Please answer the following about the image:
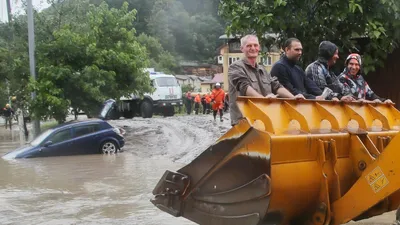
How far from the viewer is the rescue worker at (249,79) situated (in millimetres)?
5816

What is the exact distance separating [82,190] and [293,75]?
651 cm

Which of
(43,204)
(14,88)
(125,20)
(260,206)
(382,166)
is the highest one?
(125,20)

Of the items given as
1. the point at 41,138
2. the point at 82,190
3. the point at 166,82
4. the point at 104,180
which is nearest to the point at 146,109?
the point at 166,82

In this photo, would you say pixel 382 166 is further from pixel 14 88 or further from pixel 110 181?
pixel 14 88

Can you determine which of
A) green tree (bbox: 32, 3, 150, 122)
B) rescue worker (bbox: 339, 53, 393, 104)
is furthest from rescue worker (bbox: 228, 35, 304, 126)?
green tree (bbox: 32, 3, 150, 122)

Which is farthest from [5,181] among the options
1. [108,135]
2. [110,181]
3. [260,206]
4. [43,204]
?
[260,206]

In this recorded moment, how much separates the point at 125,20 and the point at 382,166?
59.1 ft

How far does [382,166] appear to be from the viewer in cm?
454

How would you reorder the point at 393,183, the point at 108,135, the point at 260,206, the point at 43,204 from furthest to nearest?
the point at 108,135 → the point at 43,204 → the point at 260,206 → the point at 393,183

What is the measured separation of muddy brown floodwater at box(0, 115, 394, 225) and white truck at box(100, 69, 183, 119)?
24.0 feet

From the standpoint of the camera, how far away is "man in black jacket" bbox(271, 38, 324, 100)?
6.43 meters

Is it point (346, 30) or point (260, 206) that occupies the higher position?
point (346, 30)

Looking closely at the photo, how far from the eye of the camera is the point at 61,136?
726 inches

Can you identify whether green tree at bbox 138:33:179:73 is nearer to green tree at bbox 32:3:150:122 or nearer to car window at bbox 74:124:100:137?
green tree at bbox 32:3:150:122
